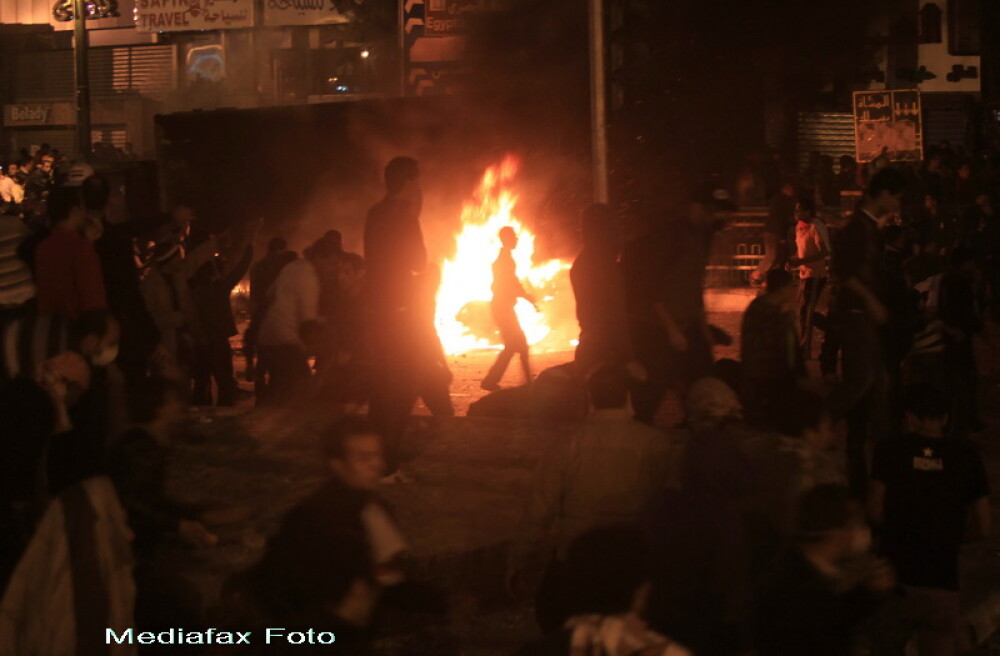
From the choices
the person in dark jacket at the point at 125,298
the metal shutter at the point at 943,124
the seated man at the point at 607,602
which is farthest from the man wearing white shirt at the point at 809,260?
the metal shutter at the point at 943,124

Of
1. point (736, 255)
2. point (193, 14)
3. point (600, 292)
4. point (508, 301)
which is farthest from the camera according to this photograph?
point (193, 14)

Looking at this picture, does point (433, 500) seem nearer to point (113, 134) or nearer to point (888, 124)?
point (888, 124)

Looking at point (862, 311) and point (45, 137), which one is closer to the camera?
point (862, 311)

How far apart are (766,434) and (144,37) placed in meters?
45.2

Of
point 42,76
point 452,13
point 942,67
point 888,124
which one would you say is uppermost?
point 42,76

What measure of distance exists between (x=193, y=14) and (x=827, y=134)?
23.9m

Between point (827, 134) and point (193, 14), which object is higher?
point (193, 14)

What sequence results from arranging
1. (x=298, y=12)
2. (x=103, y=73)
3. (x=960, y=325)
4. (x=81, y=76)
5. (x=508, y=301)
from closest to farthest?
1. (x=960, y=325)
2. (x=508, y=301)
3. (x=81, y=76)
4. (x=298, y=12)
5. (x=103, y=73)

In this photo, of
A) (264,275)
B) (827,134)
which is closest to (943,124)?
(827,134)

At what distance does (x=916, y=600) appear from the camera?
16.3 ft

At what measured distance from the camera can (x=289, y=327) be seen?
345 inches

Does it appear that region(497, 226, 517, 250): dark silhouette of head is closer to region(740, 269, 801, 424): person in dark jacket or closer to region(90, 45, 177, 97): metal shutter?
region(740, 269, 801, 424): person in dark jacket

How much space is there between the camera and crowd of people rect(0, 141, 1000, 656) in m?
4.34

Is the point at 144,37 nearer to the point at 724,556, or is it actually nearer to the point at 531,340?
the point at 531,340
